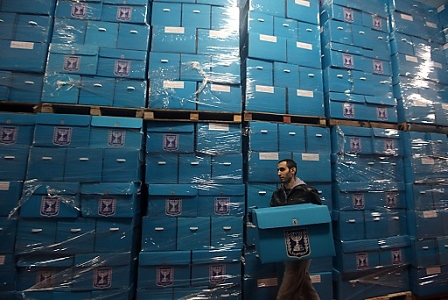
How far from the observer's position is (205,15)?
129 inches

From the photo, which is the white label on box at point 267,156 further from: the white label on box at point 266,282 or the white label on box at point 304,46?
the white label on box at point 304,46

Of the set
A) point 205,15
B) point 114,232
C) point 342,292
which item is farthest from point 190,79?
point 342,292

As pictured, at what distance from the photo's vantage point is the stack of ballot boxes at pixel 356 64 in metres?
3.49

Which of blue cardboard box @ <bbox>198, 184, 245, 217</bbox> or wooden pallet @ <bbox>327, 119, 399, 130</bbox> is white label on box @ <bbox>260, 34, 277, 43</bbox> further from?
blue cardboard box @ <bbox>198, 184, 245, 217</bbox>

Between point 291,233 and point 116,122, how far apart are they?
2.21 m

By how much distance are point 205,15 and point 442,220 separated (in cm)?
435

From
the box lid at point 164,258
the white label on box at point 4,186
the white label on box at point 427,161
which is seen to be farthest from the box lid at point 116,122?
the white label on box at point 427,161

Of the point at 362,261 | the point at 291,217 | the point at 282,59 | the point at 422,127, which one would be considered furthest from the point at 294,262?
the point at 422,127

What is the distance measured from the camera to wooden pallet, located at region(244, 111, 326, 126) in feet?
10.4

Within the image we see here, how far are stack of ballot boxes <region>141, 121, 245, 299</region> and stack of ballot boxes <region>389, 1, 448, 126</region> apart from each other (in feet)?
8.99

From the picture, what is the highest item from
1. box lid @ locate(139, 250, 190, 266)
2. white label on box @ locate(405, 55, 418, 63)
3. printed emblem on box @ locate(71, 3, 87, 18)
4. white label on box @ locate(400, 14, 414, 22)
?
white label on box @ locate(400, 14, 414, 22)

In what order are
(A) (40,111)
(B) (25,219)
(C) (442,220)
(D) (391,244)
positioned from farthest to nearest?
(C) (442,220) → (D) (391,244) → (A) (40,111) → (B) (25,219)

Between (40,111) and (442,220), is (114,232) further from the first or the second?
(442,220)

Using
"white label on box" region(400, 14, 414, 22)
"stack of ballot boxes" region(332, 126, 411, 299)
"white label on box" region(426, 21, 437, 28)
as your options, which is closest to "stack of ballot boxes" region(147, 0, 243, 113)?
"stack of ballot boxes" region(332, 126, 411, 299)
